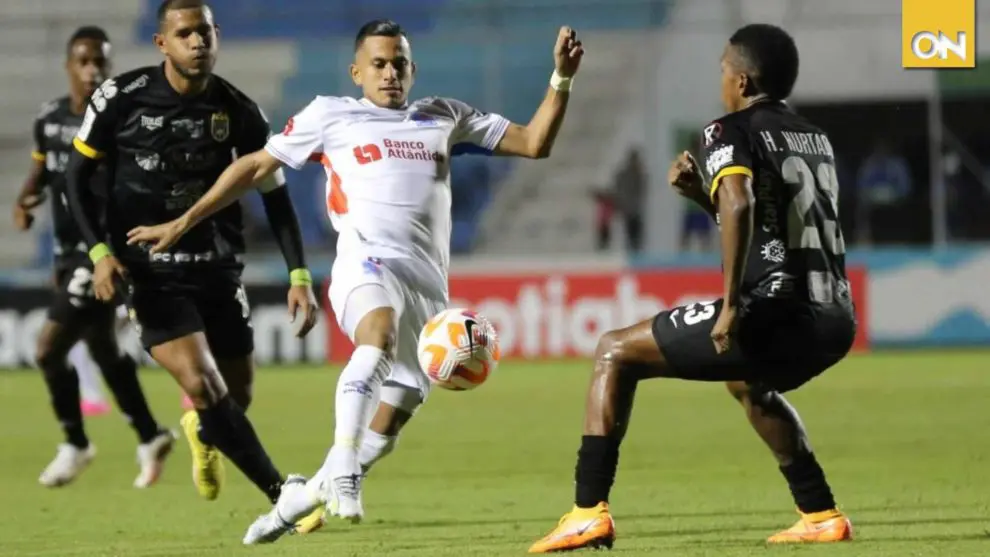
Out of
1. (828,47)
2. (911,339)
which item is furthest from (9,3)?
(911,339)

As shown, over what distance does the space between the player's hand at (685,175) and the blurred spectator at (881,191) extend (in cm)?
1527

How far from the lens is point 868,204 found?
22.0m

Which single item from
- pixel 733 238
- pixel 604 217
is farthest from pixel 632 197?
pixel 733 238

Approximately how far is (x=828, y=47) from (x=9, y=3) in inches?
424

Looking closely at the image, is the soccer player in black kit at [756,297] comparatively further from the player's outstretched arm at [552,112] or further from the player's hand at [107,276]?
the player's hand at [107,276]

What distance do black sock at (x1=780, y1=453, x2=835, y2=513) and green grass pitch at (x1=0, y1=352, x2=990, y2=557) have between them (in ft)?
Result: 0.75

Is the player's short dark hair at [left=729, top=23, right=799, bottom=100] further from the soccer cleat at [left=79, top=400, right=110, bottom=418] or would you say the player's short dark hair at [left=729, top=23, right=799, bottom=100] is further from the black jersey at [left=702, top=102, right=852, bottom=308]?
the soccer cleat at [left=79, top=400, right=110, bottom=418]

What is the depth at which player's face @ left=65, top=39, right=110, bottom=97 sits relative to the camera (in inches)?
401


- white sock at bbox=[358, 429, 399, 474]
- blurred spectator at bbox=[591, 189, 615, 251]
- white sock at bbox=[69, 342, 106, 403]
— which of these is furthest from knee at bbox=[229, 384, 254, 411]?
blurred spectator at bbox=[591, 189, 615, 251]

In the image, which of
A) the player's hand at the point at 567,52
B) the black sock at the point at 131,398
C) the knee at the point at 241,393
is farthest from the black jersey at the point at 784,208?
the black sock at the point at 131,398

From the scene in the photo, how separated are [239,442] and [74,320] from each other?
316cm

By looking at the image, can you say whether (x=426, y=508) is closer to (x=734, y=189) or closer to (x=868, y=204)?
(x=734, y=189)

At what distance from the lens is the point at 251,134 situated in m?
8.16

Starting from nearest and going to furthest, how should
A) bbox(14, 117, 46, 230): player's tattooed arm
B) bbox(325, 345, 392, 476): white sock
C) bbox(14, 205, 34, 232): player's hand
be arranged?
bbox(325, 345, 392, 476): white sock → bbox(14, 117, 46, 230): player's tattooed arm → bbox(14, 205, 34, 232): player's hand
